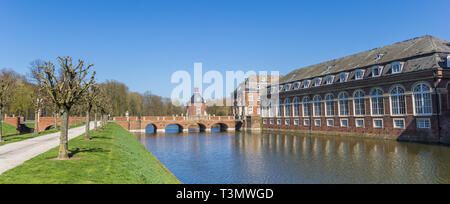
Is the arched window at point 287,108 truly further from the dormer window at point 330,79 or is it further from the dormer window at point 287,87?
the dormer window at point 330,79

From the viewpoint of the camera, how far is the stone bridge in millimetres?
60062

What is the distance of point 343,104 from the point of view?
41781 millimetres

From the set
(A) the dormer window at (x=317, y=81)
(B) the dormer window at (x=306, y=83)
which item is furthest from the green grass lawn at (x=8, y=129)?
(A) the dormer window at (x=317, y=81)

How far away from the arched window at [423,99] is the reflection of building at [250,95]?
40413mm

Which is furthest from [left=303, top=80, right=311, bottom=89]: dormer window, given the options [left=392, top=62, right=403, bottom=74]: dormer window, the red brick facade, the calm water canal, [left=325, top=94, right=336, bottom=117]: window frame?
the calm water canal

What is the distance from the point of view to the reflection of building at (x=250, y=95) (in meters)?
72.9

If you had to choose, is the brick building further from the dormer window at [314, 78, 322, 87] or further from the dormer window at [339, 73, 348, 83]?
the dormer window at [314, 78, 322, 87]

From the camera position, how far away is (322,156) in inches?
901

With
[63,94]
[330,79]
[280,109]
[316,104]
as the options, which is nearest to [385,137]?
[330,79]

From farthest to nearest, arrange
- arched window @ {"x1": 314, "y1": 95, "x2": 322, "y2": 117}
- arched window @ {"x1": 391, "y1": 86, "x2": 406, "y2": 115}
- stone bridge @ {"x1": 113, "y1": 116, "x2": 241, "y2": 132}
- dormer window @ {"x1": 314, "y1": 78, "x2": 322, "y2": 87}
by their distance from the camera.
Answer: stone bridge @ {"x1": 113, "y1": 116, "x2": 241, "y2": 132} < dormer window @ {"x1": 314, "y1": 78, "x2": 322, "y2": 87} < arched window @ {"x1": 314, "y1": 95, "x2": 322, "y2": 117} < arched window @ {"x1": 391, "y1": 86, "x2": 406, "y2": 115}

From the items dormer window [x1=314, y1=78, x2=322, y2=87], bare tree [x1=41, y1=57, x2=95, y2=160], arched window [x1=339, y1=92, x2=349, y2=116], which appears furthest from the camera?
dormer window [x1=314, y1=78, x2=322, y2=87]

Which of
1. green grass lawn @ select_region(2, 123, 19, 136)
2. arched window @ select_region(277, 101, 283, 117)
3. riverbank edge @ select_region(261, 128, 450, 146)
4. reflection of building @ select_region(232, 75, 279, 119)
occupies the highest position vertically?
reflection of building @ select_region(232, 75, 279, 119)

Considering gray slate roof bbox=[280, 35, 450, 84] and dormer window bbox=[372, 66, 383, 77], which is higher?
gray slate roof bbox=[280, 35, 450, 84]

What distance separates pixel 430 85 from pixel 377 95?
6.76 m
